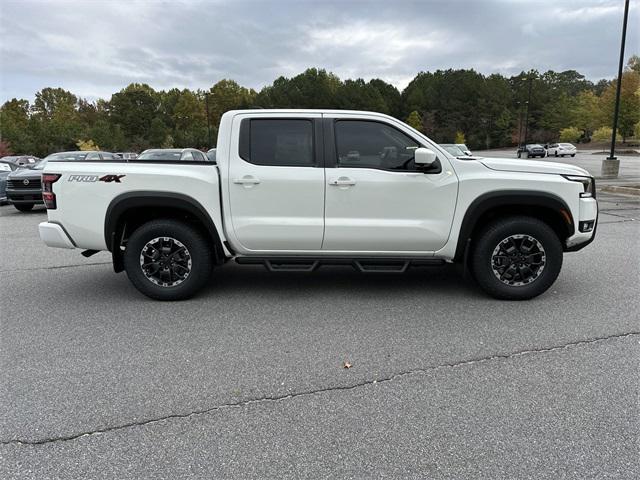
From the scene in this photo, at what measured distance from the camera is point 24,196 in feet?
38.0

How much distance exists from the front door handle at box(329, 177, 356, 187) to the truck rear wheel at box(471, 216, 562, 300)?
1.48m

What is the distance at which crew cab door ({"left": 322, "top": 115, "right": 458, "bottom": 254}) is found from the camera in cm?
442

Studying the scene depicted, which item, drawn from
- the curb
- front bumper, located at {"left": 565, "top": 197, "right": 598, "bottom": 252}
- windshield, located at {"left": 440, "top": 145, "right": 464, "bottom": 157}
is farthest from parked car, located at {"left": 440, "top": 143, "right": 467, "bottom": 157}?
the curb

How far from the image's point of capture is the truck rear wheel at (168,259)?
180 inches

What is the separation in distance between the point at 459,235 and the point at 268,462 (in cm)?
303

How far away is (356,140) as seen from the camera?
454 centimetres

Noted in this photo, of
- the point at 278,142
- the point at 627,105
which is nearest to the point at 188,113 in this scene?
the point at 627,105

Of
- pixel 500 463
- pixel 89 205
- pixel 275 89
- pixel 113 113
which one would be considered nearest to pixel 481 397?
pixel 500 463

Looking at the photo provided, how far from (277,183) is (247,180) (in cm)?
30

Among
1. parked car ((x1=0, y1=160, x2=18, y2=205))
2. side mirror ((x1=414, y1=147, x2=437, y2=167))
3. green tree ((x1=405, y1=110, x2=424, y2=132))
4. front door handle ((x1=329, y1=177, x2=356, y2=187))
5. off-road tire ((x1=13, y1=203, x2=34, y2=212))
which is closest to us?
side mirror ((x1=414, y1=147, x2=437, y2=167))

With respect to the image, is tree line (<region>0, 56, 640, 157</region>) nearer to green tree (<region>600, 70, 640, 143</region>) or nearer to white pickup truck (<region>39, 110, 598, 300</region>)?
green tree (<region>600, 70, 640, 143</region>)

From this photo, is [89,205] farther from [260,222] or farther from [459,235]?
[459,235]

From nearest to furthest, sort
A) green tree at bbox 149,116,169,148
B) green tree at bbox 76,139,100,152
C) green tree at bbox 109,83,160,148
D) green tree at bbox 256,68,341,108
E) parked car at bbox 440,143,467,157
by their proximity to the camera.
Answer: parked car at bbox 440,143,467,157 → green tree at bbox 76,139,100,152 → green tree at bbox 149,116,169,148 → green tree at bbox 109,83,160,148 → green tree at bbox 256,68,341,108

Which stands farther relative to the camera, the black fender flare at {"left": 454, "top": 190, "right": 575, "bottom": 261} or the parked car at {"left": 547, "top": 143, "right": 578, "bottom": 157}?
the parked car at {"left": 547, "top": 143, "right": 578, "bottom": 157}
